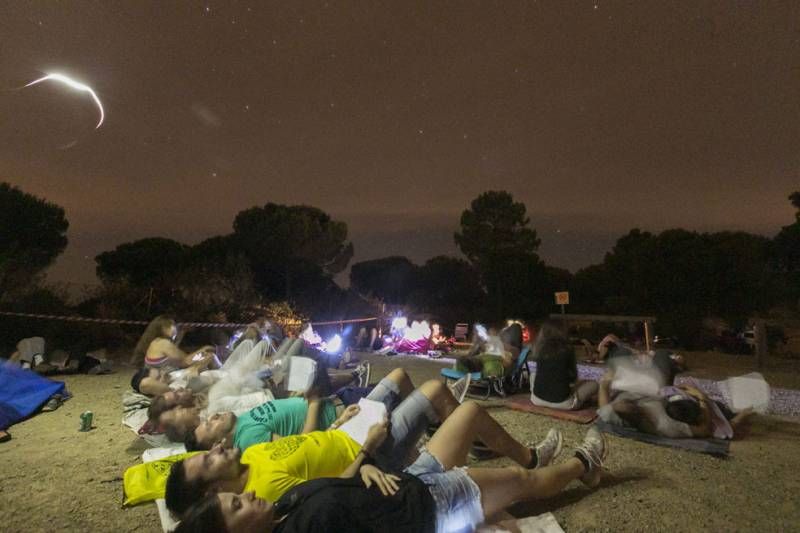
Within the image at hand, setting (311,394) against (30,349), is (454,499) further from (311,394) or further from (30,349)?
(30,349)

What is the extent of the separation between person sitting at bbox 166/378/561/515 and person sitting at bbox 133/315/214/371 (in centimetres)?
331

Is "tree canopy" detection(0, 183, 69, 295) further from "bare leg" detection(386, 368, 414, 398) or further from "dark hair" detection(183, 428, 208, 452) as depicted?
"bare leg" detection(386, 368, 414, 398)

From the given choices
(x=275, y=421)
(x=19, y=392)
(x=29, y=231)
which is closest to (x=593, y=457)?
(x=275, y=421)

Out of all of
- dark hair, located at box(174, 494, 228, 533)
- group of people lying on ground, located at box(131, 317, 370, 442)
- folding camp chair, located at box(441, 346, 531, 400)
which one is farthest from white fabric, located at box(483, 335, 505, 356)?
dark hair, located at box(174, 494, 228, 533)

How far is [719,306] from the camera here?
17.7 meters

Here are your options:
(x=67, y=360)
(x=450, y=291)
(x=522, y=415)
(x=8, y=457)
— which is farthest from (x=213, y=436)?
(x=450, y=291)

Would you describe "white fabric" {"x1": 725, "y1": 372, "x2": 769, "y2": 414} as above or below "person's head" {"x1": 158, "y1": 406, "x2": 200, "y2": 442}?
below

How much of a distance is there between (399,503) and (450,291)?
25.4 meters

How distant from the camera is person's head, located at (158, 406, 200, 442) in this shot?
154 inches

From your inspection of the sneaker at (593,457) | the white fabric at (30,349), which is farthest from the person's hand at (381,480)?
Result: the white fabric at (30,349)

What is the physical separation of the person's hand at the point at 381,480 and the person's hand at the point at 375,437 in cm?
→ 47

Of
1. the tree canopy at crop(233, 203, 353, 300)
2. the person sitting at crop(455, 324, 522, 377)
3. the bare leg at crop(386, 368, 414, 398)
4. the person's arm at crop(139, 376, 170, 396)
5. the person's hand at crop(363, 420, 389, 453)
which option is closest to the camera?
the person's hand at crop(363, 420, 389, 453)

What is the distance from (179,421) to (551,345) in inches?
153

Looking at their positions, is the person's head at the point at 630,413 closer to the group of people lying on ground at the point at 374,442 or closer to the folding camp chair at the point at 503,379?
the group of people lying on ground at the point at 374,442
